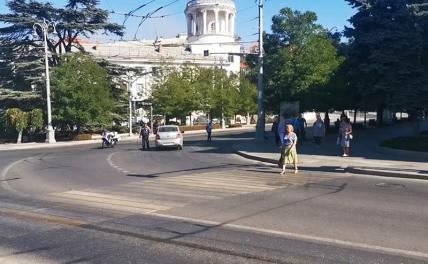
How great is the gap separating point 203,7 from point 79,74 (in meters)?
→ 62.3

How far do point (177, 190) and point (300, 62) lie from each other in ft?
98.8

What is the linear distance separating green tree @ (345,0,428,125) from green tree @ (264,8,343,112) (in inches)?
374

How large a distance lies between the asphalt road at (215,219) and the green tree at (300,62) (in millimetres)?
25293

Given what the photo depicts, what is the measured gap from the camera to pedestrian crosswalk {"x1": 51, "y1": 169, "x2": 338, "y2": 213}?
11.9 metres

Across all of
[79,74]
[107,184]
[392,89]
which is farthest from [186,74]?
[107,184]

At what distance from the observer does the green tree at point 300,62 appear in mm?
41750

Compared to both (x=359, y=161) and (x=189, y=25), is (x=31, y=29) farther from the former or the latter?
(x=189, y=25)

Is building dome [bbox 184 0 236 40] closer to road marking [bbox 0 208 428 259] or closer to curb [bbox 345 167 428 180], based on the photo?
curb [bbox 345 167 428 180]

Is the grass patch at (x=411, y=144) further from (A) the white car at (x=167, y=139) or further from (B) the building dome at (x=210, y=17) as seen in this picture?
(B) the building dome at (x=210, y=17)

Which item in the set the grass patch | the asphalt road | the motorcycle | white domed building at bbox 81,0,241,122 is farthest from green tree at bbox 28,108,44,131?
white domed building at bbox 81,0,241,122

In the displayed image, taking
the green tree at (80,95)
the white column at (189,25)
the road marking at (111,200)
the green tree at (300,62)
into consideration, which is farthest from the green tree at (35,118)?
the white column at (189,25)

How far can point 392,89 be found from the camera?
28.4 m

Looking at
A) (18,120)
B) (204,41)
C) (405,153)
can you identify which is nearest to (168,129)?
(405,153)

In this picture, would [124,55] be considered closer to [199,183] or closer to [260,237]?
[199,183]
